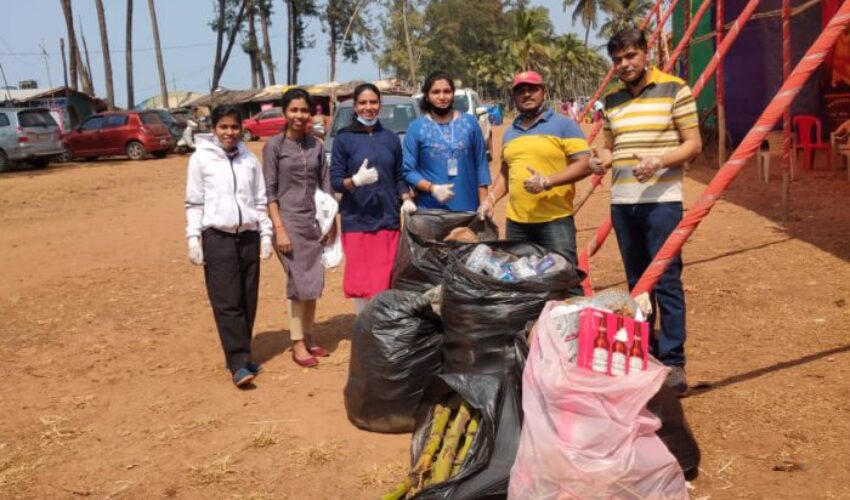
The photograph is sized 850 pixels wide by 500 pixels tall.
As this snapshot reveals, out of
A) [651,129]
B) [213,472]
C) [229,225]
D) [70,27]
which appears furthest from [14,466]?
[70,27]

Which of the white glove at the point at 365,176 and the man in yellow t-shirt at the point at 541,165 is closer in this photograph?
the man in yellow t-shirt at the point at 541,165

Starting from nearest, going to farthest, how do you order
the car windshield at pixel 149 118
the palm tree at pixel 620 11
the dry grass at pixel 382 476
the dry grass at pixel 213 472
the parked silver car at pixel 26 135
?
the dry grass at pixel 382 476
the dry grass at pixel 213 472
the parked silver car at pixel 26 135
the car windshield at pixel 149 118
the palm tree at pixel 620 11

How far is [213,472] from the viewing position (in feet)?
10.9

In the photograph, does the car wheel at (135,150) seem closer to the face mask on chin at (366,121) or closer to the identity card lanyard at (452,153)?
the face mask on chin at (366,121)

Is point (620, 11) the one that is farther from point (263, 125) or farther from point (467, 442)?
point (467, 442)

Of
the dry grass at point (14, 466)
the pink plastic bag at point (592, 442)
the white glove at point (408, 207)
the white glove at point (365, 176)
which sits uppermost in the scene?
the white glove at point (365, 176)

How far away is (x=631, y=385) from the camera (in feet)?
8.16

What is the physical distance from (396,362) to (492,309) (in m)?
0.60

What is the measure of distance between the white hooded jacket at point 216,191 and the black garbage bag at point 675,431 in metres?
2.42

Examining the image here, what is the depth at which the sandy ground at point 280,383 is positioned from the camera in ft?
10.6

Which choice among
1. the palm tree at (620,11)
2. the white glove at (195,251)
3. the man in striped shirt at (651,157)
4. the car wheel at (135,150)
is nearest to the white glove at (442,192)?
the man in striped shirt at (651,157)

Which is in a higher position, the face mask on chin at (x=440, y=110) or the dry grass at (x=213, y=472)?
the face mask on chin at (x=440, y=110)

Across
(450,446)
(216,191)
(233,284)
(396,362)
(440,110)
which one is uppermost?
(440,110)

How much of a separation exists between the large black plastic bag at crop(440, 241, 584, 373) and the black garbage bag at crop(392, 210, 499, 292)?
65 cm
